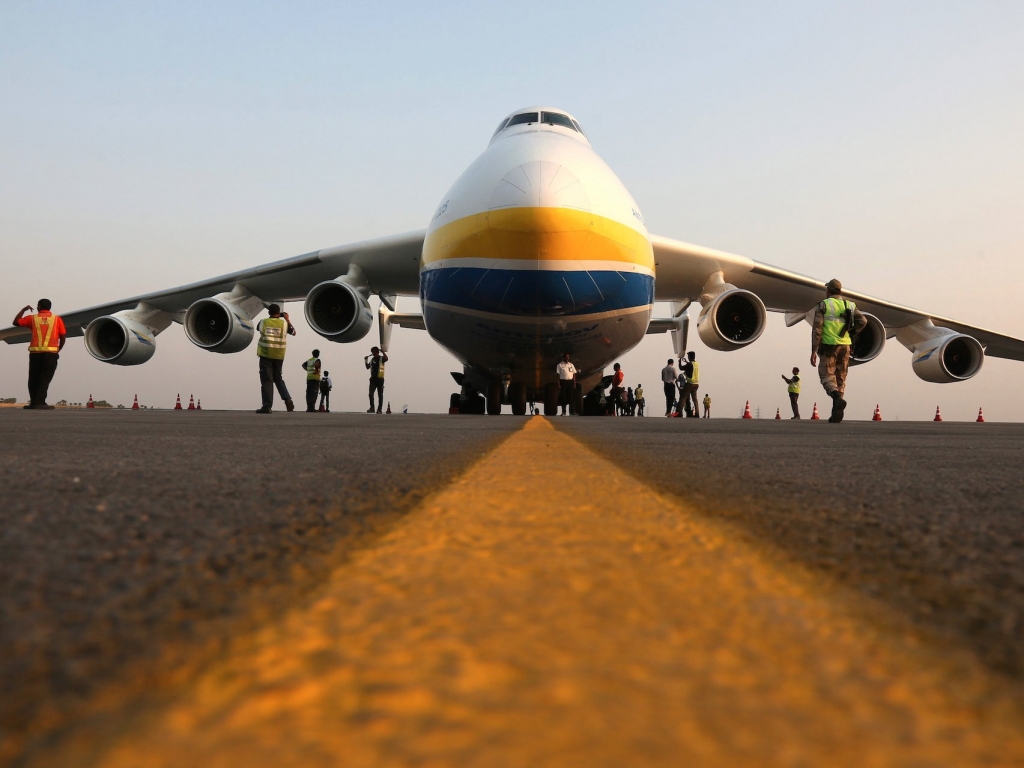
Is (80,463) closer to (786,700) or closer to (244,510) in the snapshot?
(244,510)

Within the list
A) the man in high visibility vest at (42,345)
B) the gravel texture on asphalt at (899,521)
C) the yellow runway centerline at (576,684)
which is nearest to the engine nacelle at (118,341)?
the man in high visibility vest at (42,345)

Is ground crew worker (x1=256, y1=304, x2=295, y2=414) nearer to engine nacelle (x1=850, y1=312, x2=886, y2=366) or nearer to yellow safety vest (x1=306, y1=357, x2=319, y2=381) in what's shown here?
yellow safety vest (x1=306, y1=357, x2=319, y2=381)

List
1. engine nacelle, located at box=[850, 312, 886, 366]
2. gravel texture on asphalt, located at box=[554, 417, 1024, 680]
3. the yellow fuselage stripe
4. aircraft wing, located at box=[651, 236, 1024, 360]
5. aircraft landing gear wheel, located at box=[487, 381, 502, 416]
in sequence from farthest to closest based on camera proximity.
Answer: aircraft wing, located at box=[651, 236, 1024, 360] < aircraft landing gear wheel, located at box=[487, 381, 502, 416] < engine nacelle, located at box=[850, 312, 886, 366] < the yellow fuselage stripe < gravel texture on asphalt, located at box=[554, 417, 1024, 680]

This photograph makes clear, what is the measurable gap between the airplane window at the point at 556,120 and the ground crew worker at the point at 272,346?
4.11 meters

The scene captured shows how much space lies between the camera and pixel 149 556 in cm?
75

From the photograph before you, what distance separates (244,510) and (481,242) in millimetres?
6718

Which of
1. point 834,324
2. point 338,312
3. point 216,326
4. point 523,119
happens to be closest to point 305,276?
point 216,326

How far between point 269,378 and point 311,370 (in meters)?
5.02

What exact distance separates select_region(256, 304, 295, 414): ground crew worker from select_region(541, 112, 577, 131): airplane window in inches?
162

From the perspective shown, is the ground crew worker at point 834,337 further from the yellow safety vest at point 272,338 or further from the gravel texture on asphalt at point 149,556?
the gravel texture on asphalt at point 149,556

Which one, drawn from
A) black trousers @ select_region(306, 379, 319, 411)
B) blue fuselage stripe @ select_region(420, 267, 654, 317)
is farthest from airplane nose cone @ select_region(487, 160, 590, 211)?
black trousers @ select_region(306, 379, 319, 411)

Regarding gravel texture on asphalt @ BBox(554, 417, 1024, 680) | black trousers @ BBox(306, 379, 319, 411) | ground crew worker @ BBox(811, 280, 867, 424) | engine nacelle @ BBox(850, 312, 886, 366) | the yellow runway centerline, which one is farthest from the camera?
black trousers @ BBox(306, 379, 319, 411)

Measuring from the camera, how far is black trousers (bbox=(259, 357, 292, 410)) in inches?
344

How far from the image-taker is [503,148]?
8.27 metres
